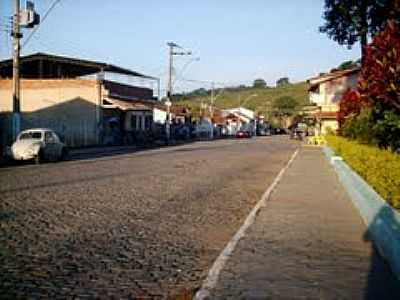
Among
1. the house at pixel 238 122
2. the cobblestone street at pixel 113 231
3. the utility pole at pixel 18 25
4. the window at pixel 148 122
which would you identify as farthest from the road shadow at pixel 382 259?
the house at pixel 238 122

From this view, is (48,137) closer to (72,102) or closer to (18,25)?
(18,25)

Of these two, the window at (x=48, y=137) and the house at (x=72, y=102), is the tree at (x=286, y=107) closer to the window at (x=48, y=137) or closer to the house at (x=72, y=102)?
the house at (x=72, y=102)

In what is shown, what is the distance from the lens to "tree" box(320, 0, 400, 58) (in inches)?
1339

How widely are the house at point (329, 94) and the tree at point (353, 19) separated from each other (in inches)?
1172

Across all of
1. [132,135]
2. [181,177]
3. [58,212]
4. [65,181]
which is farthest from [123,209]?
[132,135]

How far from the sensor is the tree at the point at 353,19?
112 feet

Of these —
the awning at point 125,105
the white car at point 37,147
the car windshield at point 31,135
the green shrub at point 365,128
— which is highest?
the awning at point 125,105

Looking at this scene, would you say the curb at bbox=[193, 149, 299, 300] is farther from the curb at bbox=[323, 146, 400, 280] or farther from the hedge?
the hedge

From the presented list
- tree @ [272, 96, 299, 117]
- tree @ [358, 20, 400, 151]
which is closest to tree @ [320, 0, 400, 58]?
tree @ [358, 20, 400, 151]

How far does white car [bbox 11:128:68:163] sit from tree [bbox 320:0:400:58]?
16.0 metres

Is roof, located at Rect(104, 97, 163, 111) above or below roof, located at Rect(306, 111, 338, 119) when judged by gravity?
above

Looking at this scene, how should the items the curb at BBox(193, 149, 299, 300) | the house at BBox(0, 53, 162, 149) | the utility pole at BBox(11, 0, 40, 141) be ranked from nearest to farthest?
1. the curb at BBox(193, 149, 299, 300)
2. the utility pole at BBox(11, 0, 40, 141)
3. the house at BBox(0, 53, 162, 149)

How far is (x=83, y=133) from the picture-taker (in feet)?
161

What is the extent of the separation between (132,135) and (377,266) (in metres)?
49.4
